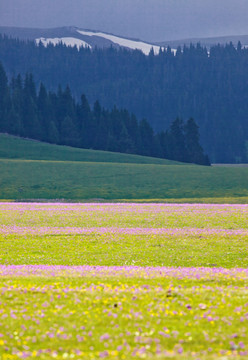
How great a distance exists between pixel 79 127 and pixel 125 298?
159998mm

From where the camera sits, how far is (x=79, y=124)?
17538 cm

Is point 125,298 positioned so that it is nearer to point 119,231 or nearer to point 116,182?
point 119,231

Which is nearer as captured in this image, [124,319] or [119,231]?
[124,319]

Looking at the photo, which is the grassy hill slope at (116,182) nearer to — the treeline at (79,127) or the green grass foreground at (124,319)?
the green grass foreground at (124,319)

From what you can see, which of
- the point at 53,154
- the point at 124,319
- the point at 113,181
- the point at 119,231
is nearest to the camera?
the point at 124,319

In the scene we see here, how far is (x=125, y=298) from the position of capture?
54.9ft

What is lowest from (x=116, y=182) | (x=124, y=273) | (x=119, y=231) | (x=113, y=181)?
(x=119, y=231)

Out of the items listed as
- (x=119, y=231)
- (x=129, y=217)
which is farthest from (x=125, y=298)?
(x=129, y=217)

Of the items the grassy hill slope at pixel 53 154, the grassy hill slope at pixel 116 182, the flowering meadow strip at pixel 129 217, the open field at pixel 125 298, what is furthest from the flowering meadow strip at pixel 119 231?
the grassy hill slope at pixel 53 154

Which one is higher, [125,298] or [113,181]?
[125,298]

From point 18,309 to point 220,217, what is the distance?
3332 cm

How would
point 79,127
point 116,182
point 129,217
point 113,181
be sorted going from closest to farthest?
point 129,217 → point 116,182 → point 113,181 → point 79,127

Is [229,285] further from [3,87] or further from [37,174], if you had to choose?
[3,87]

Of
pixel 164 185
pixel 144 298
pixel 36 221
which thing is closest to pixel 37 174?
pixel 164 185
